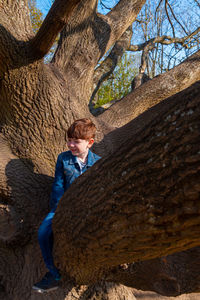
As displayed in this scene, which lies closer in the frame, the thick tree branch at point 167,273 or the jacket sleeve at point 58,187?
the jacket sleeve at point 58,187

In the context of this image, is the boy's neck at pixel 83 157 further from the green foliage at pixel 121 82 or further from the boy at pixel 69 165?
the green foliage at pixel 121 82

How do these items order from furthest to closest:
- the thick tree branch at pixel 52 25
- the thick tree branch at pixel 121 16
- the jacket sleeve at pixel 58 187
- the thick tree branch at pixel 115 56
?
the thick tree branch at pixel 115 56
the thick tree branch at pixel 121 16
the jacket sleeve at pixel 58 187
the thick tree branch at pixel 52 25

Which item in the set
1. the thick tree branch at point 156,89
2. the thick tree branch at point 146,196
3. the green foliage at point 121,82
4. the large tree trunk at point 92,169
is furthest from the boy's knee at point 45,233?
the green foliage at point 121,82

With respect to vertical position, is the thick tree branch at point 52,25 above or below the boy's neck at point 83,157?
above

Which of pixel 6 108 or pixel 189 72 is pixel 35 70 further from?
pixel 189 72

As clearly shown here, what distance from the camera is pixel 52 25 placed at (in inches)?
69.9

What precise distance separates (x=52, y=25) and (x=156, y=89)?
82.5 inches

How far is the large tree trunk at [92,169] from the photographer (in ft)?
2.86

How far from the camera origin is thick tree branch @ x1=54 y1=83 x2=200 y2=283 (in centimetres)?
81

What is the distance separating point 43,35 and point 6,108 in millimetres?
900

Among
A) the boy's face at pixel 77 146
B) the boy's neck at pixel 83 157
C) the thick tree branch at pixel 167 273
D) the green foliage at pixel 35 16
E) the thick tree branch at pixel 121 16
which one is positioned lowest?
the thick tree branch at pixel 167 273

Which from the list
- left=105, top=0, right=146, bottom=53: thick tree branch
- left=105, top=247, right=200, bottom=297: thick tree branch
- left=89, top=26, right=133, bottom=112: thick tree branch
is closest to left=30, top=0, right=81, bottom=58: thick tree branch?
left=105, top=0, right=146, bottom=53: thick tree branch

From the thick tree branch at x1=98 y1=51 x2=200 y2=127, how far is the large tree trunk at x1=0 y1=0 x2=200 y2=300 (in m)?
0.02

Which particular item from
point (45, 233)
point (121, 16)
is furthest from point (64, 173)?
point (121, 16)
